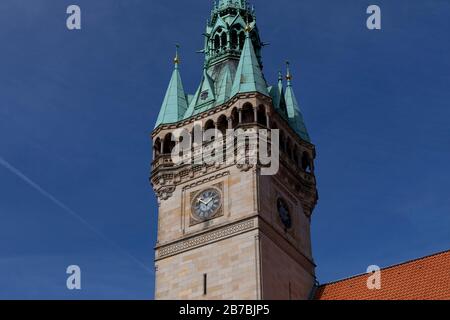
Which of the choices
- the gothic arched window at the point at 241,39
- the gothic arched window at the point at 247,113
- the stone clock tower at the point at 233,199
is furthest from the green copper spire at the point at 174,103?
the gothic arched window at the point at 247,113

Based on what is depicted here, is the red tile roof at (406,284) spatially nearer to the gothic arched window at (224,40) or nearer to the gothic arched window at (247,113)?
the gothic arched window at (247,113)

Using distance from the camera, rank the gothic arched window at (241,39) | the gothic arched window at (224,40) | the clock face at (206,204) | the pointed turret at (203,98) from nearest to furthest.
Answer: the clock face at (206,204) → the pointed turret at (203,98) → the gothic arched window at (224,40) → the gothic arched window at (241,39)

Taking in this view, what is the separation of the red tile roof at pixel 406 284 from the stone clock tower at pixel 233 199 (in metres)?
1.53

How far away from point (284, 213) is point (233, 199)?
2.68 m

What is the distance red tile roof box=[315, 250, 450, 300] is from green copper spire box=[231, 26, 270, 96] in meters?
8.81

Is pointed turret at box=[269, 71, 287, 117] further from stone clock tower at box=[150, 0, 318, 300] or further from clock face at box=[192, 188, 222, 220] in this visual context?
clock face at box=[192, 188, 222, 220]

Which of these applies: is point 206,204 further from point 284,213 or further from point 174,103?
point 174,103

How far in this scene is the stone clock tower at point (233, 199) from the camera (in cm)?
3481

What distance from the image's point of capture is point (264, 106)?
125ft

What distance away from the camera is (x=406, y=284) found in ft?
116

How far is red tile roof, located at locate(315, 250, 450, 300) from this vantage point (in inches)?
1365
